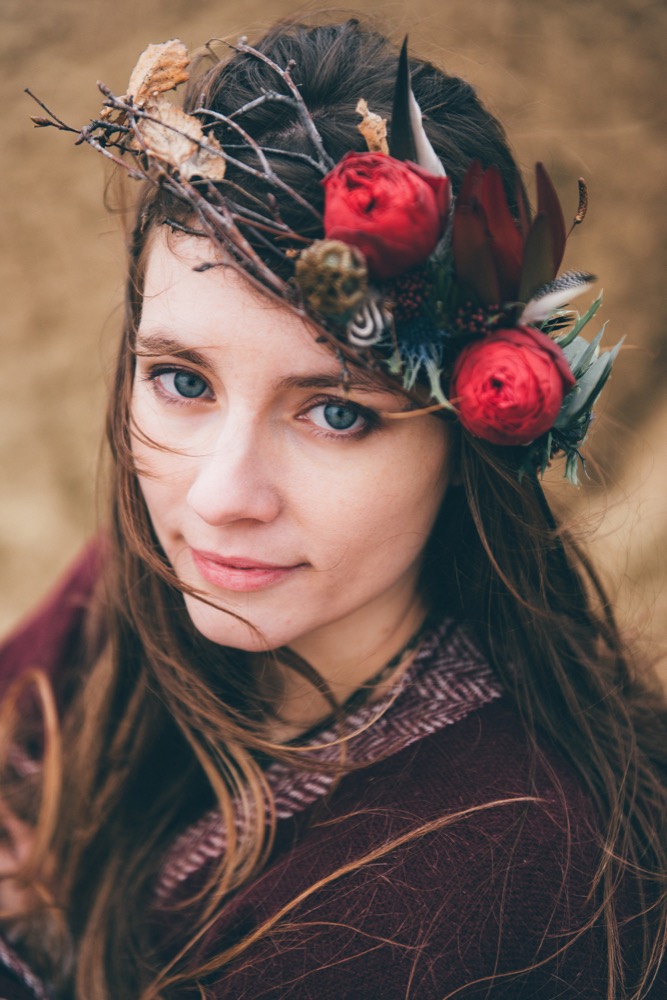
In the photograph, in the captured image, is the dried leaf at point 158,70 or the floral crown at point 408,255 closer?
the floral crown at point 408,255

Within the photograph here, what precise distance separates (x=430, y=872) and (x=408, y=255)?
0.74 meters

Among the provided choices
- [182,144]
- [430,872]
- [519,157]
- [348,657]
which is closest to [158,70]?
[182,144]

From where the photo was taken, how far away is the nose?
3.21ft

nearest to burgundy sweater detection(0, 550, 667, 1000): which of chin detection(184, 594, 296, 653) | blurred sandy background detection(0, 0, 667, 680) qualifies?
chin detection(184, 594, 296, 653)

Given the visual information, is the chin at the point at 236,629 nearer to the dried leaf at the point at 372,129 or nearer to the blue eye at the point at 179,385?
the blue eye at the point at 179,385

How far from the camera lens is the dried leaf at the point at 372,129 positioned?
93 cm

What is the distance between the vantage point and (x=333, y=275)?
2.79 feet

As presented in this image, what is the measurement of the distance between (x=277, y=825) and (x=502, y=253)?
0.85m

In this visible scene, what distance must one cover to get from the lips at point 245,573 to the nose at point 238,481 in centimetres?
8

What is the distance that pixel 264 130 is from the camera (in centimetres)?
101

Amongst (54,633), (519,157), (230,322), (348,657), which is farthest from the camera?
(54,633)

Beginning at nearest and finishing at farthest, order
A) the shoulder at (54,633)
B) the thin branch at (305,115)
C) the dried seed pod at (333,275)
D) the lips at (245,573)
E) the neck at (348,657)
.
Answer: the dried seed pod at (333,275)
the thin branch at (305,115)
the lips at (245,573)
the neck at (348,657)
the shoulder at (54,633)

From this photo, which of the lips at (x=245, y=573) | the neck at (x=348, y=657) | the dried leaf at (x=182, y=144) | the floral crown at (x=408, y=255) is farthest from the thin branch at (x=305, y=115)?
the neck at (x=348, y=657)

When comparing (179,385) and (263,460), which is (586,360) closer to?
(263,460)
